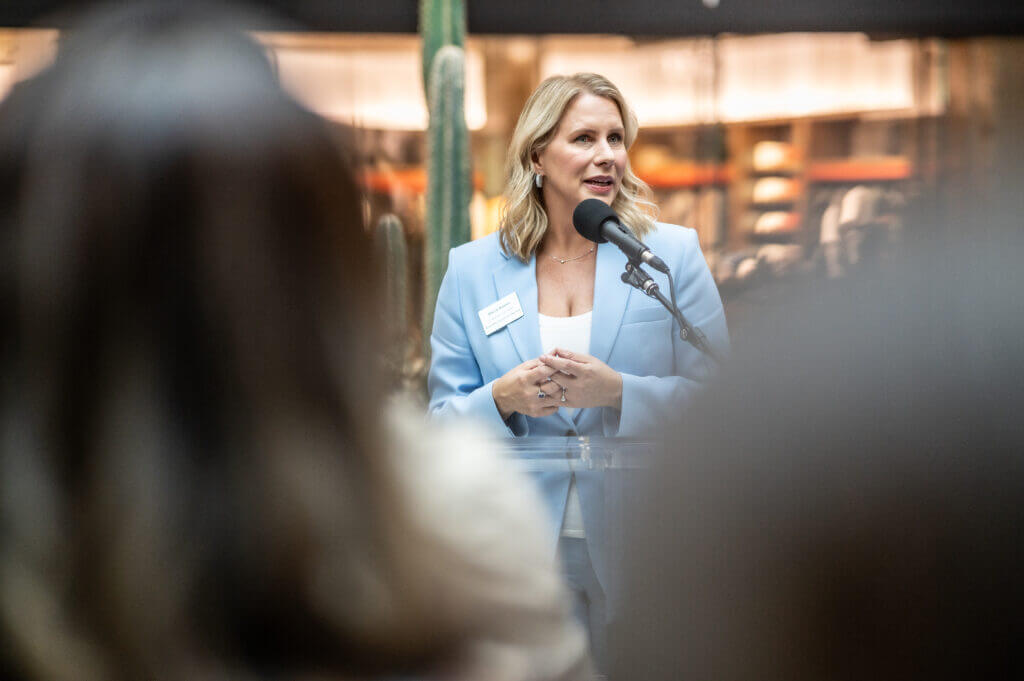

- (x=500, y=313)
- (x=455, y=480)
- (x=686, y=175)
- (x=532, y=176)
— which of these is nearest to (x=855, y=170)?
(x=686, y=175)

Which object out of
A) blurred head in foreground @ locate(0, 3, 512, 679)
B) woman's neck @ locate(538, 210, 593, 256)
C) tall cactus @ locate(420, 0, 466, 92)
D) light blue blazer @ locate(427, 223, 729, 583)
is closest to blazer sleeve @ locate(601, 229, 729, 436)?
light blue blazer @ locate(427, 223, 729, 583)

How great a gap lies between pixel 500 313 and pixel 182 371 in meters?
1.42

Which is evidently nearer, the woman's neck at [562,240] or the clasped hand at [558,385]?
the clasped hand at [558,385]

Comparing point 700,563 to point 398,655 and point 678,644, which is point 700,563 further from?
point 398,655

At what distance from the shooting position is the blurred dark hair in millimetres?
576

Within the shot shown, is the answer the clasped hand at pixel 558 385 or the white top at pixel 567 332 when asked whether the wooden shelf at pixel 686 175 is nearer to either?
the white top at pixel 567 332

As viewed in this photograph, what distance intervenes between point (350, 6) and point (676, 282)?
4.63 meters

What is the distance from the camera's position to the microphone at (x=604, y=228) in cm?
177

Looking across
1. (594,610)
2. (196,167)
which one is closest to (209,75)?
(196,167)

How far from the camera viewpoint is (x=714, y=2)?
6.05m

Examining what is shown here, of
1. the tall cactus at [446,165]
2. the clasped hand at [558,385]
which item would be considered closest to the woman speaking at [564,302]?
the clasped hand at [558,385]

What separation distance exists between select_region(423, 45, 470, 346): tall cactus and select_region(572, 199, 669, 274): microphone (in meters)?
1.50

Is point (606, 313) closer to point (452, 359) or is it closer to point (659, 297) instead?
point (659, 297)

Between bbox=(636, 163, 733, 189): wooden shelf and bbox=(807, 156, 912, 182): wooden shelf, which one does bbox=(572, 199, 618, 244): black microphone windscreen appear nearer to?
bbox=(636, 163, 733, 189): wooden shelf
